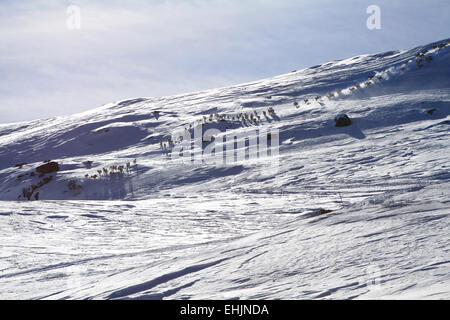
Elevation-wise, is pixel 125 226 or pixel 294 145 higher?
pixel 294 145

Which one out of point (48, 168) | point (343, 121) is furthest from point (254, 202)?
point (48, 168)

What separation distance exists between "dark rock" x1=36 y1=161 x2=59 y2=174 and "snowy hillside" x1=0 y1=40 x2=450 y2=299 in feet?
0.20

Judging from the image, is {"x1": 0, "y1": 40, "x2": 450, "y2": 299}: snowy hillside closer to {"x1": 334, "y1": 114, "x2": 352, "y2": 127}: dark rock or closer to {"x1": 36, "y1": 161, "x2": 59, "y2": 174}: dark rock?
{"x1": 36, "y1": 161, "x2": 59, "y2": 174}: dark rock

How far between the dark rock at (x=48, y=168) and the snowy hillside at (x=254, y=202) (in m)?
0.06

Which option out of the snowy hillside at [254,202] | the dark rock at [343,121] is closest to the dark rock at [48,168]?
the snowy hillside at [254,202]

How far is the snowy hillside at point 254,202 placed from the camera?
164 inches

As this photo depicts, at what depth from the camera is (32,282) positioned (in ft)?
17.6

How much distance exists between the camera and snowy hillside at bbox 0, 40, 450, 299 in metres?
4.16

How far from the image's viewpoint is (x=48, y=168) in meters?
16.0

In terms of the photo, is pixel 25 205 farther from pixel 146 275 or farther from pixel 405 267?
pixel 405 267

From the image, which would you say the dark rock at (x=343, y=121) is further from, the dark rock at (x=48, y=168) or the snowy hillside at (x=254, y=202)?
the dark rock at (x=48, y=168)

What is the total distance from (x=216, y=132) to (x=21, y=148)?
39.4 feet

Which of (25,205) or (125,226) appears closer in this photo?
(125,226)

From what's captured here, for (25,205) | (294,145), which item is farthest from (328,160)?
(25,205)
